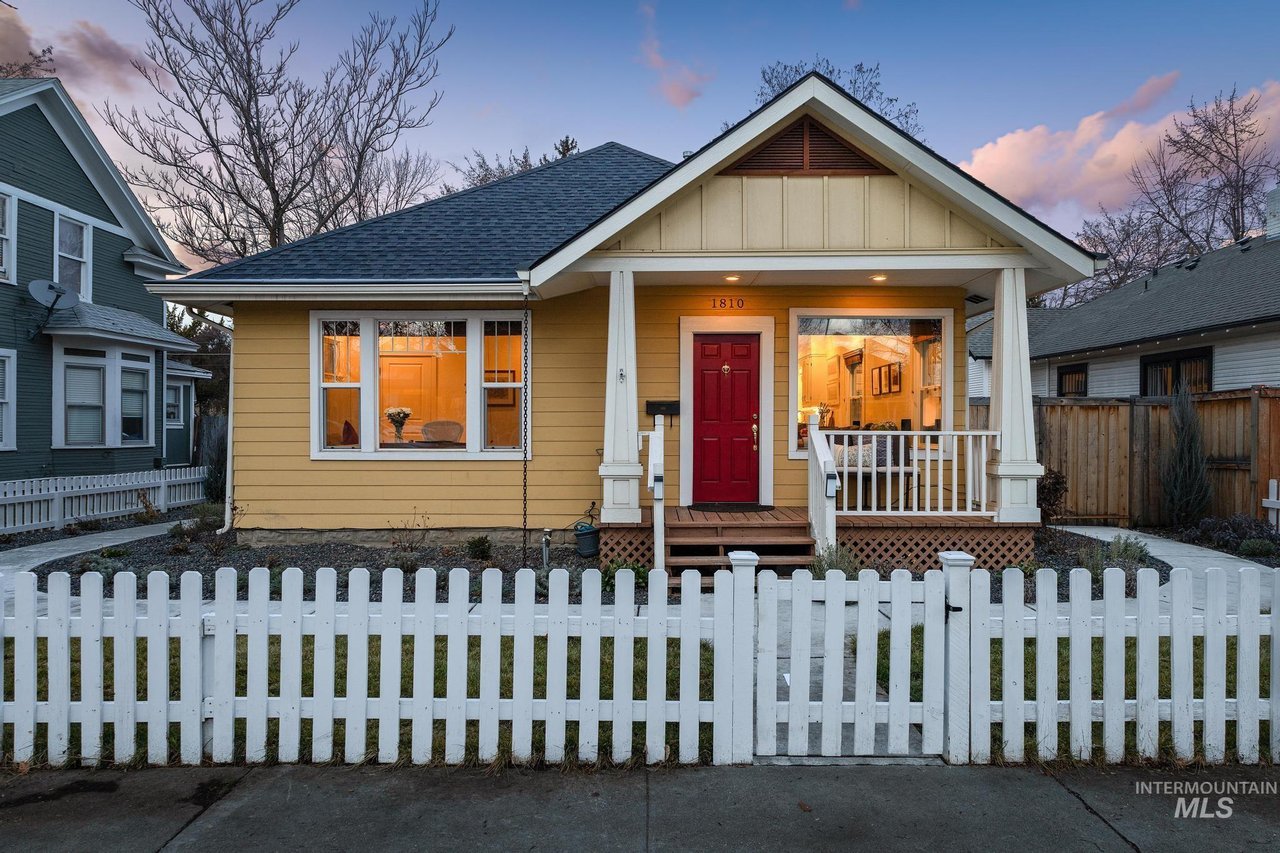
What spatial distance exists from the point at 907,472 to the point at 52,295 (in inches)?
550

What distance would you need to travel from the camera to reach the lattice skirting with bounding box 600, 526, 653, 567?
7738 millimetres

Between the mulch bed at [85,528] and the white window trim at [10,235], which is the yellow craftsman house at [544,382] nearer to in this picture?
the mulch bed at [85,528]

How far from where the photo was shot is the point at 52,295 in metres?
12.7

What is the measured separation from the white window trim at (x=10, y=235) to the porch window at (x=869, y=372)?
1271 cm

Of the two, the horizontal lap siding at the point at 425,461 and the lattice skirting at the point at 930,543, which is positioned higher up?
the horizontal lap siding at the point at 425,461

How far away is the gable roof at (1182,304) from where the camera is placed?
12.8 m

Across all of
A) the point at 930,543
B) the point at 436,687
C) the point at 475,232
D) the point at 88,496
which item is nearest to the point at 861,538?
the point at 930,543

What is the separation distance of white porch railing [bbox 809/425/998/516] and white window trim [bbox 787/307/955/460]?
460 mm

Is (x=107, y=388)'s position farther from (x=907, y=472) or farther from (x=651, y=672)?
(x=651, y=672)

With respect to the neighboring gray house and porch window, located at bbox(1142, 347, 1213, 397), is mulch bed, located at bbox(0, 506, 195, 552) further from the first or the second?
porch window, located at bbox(1142, 347, 1213, 397)

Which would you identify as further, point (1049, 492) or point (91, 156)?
point (91, 156)

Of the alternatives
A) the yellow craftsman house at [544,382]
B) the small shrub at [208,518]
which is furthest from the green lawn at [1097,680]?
the small shrub at [208,518]

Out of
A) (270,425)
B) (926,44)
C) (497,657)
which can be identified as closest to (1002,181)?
(926,44)

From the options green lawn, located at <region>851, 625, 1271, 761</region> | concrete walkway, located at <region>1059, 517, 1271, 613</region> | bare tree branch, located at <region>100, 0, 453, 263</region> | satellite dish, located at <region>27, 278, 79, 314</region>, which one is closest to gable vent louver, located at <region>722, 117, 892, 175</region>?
green lawn, located at <region>851, 625, 1271, 761</region>
